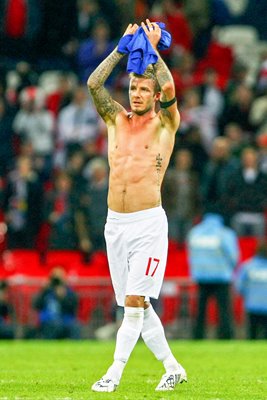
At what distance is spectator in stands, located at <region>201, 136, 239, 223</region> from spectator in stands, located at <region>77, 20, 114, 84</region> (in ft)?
14.5

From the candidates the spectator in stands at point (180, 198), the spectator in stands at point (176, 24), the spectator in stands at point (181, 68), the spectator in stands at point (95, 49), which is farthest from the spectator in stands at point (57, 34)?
the spectator in stands at point (180, 198)

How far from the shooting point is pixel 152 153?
11.4m

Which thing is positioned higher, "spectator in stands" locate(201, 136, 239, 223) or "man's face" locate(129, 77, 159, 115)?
"man's face" locate(129, 77, 159, 115)

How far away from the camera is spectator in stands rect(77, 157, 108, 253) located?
22.6 m

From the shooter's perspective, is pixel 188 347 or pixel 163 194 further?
pixel 163 194

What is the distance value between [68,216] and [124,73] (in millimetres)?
5537

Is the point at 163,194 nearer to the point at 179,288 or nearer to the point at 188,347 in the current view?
the point at 179,288

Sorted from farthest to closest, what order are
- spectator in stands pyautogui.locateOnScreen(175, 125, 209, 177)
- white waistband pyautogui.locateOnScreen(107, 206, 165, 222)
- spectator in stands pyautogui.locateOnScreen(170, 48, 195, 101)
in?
1. spectator in stands pyautogui.locateOnScreen(170, 48, 195, 101)
2. spectator in stands pyautogui.locateOnScreen(175, 125, 209, 177)
3. white waistband pyautogui.locateOnScreen(107, 206, 165, 222)

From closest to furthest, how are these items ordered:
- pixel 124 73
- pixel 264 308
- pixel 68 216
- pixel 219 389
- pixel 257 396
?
pixel 257 396 → pixel 219 389 → pixel 264 308 → pixel 68 216 → pixel 124 73

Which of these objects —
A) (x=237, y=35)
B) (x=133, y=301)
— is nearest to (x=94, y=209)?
(x=237, y=35)

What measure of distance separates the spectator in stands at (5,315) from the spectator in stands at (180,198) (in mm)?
3256

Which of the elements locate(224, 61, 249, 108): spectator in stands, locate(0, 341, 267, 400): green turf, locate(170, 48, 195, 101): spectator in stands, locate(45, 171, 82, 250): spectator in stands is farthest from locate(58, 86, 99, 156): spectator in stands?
locate(0, 341, 267, 400): green turf

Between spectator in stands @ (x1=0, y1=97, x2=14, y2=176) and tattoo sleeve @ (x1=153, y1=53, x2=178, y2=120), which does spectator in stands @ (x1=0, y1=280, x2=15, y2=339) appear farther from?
tattoo sleeve @ (x1=153, y1=53, x2=178, y2=120)

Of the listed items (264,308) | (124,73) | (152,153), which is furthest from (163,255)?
(124,73)
